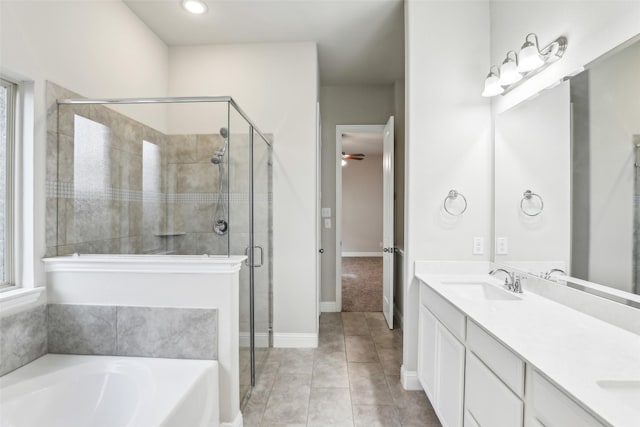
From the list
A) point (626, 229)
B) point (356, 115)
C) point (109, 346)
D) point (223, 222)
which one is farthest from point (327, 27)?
point (109, 346)

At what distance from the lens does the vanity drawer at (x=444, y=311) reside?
1495mm

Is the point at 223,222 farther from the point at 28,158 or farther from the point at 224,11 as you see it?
the point at 224,11

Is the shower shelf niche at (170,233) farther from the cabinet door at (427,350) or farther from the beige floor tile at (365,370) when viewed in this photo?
the cabinet door at (427,350)

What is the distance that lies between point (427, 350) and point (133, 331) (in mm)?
1831

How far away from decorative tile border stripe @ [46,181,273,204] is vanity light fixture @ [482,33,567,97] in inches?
74.7

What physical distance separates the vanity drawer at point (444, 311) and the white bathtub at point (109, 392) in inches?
52.0

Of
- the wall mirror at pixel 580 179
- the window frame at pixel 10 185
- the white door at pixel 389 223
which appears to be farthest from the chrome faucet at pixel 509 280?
the window frame at pixel 10 185

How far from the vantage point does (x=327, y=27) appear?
2.65 m

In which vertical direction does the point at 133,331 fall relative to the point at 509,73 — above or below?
below

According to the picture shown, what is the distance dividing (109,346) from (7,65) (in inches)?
61.3

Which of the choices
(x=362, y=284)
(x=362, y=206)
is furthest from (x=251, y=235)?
(x=362, y=206)

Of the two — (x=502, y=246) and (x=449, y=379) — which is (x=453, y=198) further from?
(x=449, y=379)

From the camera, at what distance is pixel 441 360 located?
173 centimetres

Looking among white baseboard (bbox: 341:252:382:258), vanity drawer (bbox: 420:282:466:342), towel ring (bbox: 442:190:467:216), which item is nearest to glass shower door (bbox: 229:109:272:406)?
vanity drawer (bbox: 420:282:466:342)
